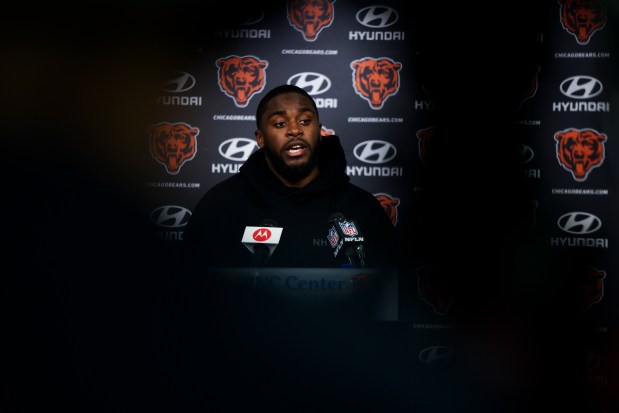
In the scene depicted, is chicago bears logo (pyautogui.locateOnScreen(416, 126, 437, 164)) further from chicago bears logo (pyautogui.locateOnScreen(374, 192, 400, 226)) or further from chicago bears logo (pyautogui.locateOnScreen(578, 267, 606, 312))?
chicago bears logo (pyautogui.locateOnScreen(578, 267, 606, 312))

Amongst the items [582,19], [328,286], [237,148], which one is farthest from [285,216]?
[582,19]

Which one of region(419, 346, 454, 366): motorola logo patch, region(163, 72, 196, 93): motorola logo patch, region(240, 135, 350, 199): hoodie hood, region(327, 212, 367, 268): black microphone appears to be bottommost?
region(419, 346, 454, 366): motorola logo patch

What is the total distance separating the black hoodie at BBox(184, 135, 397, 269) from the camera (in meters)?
1.74

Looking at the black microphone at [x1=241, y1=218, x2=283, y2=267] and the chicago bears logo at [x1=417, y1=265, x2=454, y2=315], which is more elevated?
the black microphone at [x1=241, y1=218, x2=283, y2=267]

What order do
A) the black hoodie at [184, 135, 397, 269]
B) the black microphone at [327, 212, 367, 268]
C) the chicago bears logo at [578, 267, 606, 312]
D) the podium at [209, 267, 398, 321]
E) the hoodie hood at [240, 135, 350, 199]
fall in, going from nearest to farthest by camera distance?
the podium at [209, 267, 398, 321], the black microphone at [327, 212, 367, 268], the black hoodie at [184, 135, 397, 269], the hoodie hood at [240, 135, 350, 199], the chicago bears logo at [578, 267, 606, 312]

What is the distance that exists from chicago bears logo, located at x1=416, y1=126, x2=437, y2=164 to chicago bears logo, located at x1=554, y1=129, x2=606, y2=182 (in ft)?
2.13

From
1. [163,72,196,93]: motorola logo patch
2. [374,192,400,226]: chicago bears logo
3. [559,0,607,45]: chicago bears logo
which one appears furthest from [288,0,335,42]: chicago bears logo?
[559,0,607,45]: chicago bears logo

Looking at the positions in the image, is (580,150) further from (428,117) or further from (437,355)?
(437,355)

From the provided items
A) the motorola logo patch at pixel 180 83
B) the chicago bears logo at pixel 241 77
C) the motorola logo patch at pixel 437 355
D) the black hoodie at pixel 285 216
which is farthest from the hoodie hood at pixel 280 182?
the motorola logo patch at pixel 437 355

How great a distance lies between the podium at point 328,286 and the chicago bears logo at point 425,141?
1927mm

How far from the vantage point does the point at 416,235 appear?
2824mm

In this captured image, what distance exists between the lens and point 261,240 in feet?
4.68

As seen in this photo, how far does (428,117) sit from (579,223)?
962mm

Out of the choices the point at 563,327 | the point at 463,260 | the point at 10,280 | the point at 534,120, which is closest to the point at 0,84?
the point at 10,280
